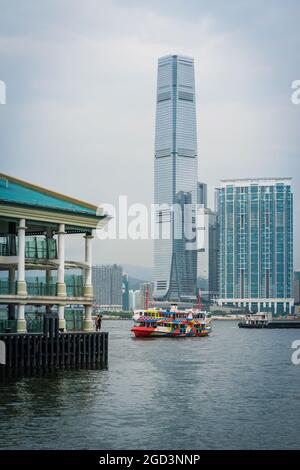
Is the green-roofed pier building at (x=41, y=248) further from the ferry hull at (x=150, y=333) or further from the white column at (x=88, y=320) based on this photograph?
the ferry hull at (x=150, y=333)

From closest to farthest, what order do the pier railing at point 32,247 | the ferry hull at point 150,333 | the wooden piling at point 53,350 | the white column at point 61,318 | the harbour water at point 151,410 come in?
the harbour water at point 151,410 → the wooden piling at point 53,350 → the pier railing at point 32,247 → the white column at point 61,318 → the ferry hull at point 150,333

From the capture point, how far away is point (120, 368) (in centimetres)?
7075

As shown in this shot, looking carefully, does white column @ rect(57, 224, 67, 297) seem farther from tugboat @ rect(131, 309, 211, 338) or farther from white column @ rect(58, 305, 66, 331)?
tugboat @ rect(131, 309, 211, 338)

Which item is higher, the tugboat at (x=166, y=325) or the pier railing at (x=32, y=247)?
the pier railing at (x=32, y=247)

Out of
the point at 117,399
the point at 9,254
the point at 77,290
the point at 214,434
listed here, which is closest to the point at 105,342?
the point at 77,290

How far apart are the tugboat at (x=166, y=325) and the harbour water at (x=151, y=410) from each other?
266 ft

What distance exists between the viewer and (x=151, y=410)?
45188 mm

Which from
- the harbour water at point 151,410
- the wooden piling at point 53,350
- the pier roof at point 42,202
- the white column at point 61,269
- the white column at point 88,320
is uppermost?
the pier roof at point 42,202

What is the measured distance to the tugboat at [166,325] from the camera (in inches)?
5984

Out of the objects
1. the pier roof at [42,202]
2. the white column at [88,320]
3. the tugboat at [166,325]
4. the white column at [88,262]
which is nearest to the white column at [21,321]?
the pier roof at [42,202]

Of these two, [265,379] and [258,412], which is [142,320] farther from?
[258,412]

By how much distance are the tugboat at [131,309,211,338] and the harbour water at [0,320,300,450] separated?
3196 inches

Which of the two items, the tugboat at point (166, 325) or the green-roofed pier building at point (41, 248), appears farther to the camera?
the tugboat at point (166, 325)
